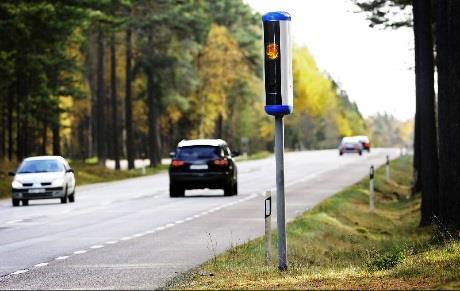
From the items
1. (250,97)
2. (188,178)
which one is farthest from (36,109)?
(250,97)

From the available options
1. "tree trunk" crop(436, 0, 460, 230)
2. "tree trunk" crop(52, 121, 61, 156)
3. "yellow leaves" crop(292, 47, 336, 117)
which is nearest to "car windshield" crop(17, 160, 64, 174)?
"tree trunk" crop(436, 0, 460, 230)

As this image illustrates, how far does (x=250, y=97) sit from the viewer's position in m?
123

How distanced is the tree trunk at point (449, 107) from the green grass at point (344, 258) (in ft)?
2.27

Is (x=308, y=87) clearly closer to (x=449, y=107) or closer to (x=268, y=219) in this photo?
(x=449, y=107)

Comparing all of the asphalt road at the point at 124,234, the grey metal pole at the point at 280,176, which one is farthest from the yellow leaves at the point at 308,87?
the grey metal pole at the point at 280,176

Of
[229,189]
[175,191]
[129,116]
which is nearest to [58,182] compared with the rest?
[175,191]

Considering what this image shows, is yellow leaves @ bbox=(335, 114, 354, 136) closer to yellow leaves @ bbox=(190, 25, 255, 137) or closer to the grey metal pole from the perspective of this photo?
yellow leaves @ bbox=(190, 25, 255, 137)

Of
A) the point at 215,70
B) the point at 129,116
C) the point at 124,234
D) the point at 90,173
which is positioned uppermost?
the point at 215,70

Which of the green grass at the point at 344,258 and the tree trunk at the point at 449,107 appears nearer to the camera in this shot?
the green grass at the point at 344,258

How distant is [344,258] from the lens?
19484 millimetres

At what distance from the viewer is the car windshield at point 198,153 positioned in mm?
39938

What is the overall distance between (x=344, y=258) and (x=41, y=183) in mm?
19151

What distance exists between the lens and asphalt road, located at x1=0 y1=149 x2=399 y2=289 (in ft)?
49.7

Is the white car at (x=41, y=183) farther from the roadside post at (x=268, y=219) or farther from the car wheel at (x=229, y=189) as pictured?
the roadside post at (x=268, y=219)
